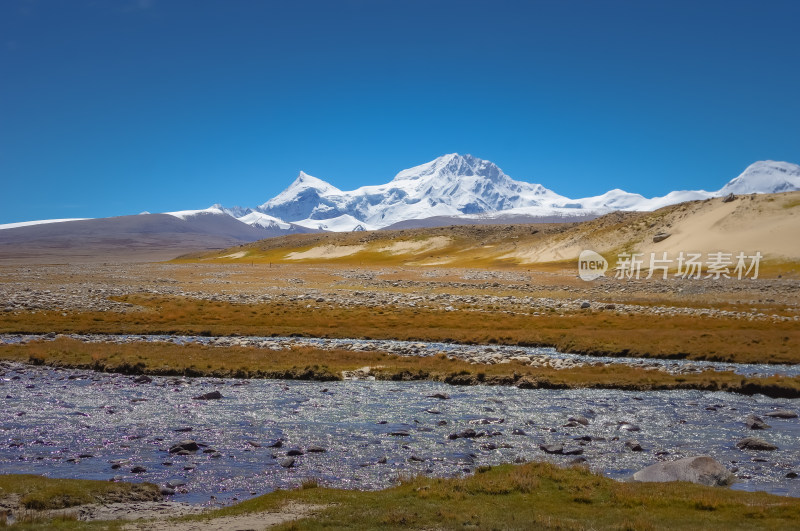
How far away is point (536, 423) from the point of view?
21547mm

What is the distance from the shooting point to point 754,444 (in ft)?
61.1

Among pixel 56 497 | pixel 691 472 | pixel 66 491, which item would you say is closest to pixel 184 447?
pixel 66 491

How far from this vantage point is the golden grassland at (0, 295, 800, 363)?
122 feet

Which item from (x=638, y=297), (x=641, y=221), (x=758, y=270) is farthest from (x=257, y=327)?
(x=641, y=221)

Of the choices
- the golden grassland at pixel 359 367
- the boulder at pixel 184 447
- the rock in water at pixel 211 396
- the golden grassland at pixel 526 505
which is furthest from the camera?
the golden grassland at pixel 359 367

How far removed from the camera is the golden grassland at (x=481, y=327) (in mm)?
37312

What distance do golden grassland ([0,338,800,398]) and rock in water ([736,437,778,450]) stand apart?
8.71 metres

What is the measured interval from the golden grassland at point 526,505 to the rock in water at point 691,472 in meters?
0.61

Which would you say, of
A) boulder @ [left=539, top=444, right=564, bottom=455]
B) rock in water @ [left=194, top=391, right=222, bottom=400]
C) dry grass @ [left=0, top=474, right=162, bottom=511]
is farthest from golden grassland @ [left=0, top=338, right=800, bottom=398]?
dry grass @ [left=0, top=474, right=162, bottom=511]

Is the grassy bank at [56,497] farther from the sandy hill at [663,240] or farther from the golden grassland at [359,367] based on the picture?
the sandy hill at [663,240]

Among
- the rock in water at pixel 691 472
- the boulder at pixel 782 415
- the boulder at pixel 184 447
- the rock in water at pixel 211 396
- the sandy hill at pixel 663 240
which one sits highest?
the sandy hill at pixel 663 240

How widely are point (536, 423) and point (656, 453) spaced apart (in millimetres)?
4548

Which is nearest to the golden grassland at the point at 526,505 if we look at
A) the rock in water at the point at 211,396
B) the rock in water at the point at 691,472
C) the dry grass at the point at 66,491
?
the dry grass at the point at 66,491

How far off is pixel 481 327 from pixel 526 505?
32906 millimetres
